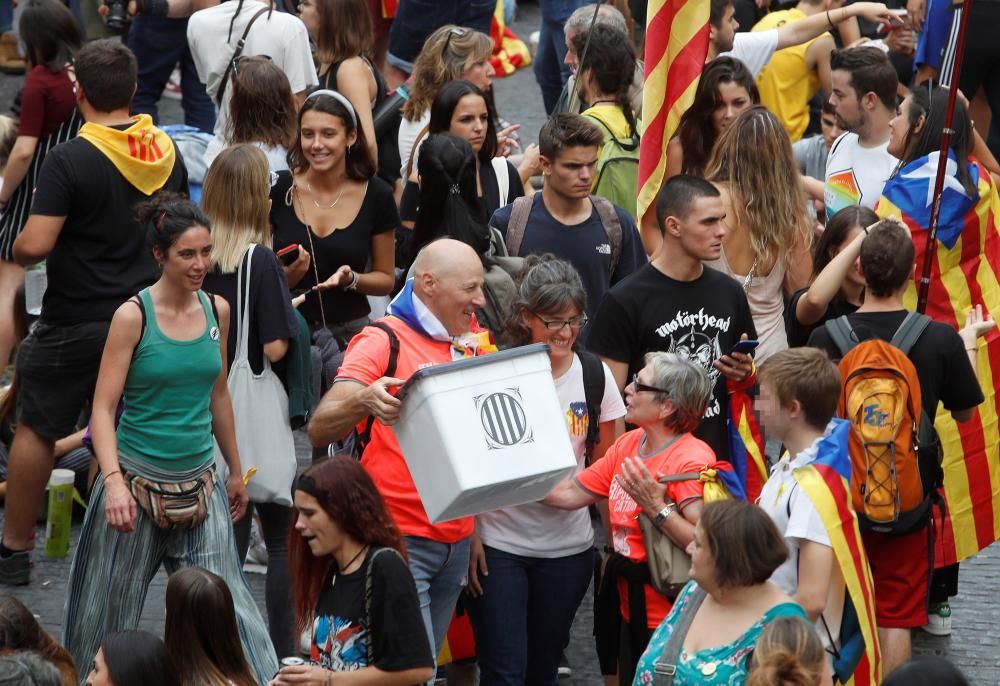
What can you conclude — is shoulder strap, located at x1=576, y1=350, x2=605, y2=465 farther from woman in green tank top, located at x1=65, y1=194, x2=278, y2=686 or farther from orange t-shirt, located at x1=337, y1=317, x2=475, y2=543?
woman in green tank top, located at x1=65, y1=194, x2=278, y2=686

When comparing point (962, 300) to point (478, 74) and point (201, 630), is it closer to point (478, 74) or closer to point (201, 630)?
point (478, 74)

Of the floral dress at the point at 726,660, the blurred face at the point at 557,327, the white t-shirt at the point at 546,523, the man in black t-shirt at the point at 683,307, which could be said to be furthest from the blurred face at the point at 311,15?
the floral dress at the point at 726,660

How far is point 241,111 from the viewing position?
7.20m

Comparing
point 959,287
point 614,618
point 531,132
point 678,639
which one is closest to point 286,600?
point 614,618

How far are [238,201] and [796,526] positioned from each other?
8.65 ft

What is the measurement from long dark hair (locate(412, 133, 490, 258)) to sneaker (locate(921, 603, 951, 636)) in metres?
2.53

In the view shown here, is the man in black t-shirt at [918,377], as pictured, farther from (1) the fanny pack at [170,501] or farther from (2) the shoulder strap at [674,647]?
(1) the fanny pack at [170,501]

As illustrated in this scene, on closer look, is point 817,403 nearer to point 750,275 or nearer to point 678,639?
point 678,639

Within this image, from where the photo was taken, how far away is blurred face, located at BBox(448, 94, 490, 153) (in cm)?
723

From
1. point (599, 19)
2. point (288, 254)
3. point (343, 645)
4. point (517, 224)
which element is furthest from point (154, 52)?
point (343, 645)

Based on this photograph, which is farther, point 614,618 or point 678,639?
point 614,618

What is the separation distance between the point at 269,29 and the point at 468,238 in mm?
2704

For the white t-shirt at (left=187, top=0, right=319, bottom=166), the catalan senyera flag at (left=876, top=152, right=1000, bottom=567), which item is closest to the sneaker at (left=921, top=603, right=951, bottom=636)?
the catalan senyera flag at (left=876, top=152, right=1000, bottom=567)

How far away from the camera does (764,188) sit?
21.3 feet
